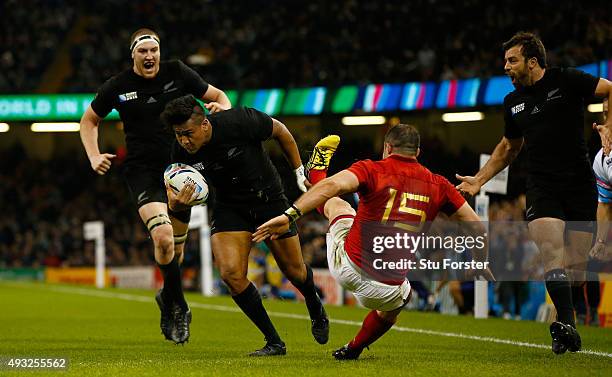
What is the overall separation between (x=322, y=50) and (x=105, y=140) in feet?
39.3

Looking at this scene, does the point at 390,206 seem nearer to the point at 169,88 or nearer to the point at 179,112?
the point at 179,112

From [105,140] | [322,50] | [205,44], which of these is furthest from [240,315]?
[105,140]

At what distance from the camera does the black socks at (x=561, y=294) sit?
296 inches

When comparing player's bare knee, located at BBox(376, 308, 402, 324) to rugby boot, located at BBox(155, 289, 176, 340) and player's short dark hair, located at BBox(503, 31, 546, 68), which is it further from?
rugby boot, located at BBox(155, 289, 176, 340)

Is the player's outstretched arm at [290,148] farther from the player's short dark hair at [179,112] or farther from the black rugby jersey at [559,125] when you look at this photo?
the black rugby jersey at [559,125]

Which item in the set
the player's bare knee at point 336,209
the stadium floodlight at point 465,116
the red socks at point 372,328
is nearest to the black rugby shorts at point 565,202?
A: the player's bare knee at point 336,209

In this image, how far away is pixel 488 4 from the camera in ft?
86.3

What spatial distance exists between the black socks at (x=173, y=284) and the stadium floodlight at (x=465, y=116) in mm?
17937

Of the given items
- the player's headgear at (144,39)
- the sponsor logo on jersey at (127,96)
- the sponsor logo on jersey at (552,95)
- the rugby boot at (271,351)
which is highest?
the player's headgear at (144,39)

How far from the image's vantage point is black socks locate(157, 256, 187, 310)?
914 centimetres

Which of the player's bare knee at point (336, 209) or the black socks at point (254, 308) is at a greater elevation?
the player's bare knee at point (336, 209)

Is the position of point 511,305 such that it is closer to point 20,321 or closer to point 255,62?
point 20,321

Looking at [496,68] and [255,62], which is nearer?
[496,68]

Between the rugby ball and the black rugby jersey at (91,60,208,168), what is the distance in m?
1.42
